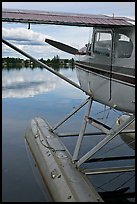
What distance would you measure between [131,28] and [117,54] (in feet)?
1.48

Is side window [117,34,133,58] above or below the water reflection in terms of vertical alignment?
above

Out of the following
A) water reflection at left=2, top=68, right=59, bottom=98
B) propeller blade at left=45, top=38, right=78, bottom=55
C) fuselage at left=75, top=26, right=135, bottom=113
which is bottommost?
water reflection at left=2, top=68, right=59, bottom=98

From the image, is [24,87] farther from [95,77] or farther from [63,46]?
[95,77]

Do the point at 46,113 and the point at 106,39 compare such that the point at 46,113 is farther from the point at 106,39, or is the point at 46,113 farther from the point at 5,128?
the point at 106,39

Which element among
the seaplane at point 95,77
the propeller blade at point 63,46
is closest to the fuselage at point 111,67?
the seaplane at point 95,77

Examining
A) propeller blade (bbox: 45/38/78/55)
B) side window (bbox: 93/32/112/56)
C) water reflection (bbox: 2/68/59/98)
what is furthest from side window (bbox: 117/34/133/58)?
water reflection (bbox: 2/68/59/98)

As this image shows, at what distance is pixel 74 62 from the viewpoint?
22.6ft

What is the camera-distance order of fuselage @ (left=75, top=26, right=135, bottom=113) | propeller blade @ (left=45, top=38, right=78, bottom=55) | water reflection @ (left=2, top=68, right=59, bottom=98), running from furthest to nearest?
1. water reflection @ (left=2, top=68, right=59, bottom=98)
2. propeller blade @ (left=45, top=38, right=78, bottom=55)
3. fuselage @ (left=75, top=26, right=135, bottom=113)

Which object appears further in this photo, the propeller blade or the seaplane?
the propeller blade

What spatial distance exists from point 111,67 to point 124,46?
0.39 meters

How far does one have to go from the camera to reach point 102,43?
5797 mm

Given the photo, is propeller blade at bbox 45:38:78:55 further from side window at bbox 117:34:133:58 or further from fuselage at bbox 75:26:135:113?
side window at bbox 117:34:133:58

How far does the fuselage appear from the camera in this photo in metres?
4.91

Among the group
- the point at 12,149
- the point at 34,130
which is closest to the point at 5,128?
the point at 12,149
